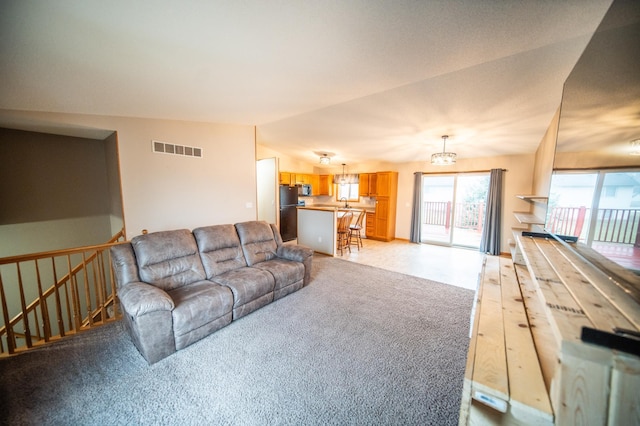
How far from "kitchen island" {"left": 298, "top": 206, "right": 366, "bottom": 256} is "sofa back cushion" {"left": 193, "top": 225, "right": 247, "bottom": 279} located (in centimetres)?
229

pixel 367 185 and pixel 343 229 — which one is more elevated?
pixel 367 185

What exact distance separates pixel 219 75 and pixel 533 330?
129 inches

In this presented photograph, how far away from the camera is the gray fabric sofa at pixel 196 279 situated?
1.86m

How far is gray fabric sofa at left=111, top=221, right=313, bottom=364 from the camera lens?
1864 mm

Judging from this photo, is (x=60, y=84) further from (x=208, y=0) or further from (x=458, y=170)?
(x=458, y=170)


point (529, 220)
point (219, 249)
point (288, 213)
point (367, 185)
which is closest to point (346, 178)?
point (367, 185)

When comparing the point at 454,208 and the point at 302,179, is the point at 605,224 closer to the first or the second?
the point at 454,208

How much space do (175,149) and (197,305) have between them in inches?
107

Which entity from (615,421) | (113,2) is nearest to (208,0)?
(113,2)

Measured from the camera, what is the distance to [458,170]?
18.1 feet

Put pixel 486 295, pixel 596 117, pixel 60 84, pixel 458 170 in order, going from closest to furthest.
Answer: pixel 596 117, pixel 486 295, pixel 60 84, pixel 458 170

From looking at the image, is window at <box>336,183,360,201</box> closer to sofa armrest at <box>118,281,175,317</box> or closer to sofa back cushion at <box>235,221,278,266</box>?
sofa back cushion at <box>235,221,278,266</box>

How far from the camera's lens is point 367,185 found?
688 cm

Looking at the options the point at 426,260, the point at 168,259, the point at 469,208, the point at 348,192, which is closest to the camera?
the point at 168,259
